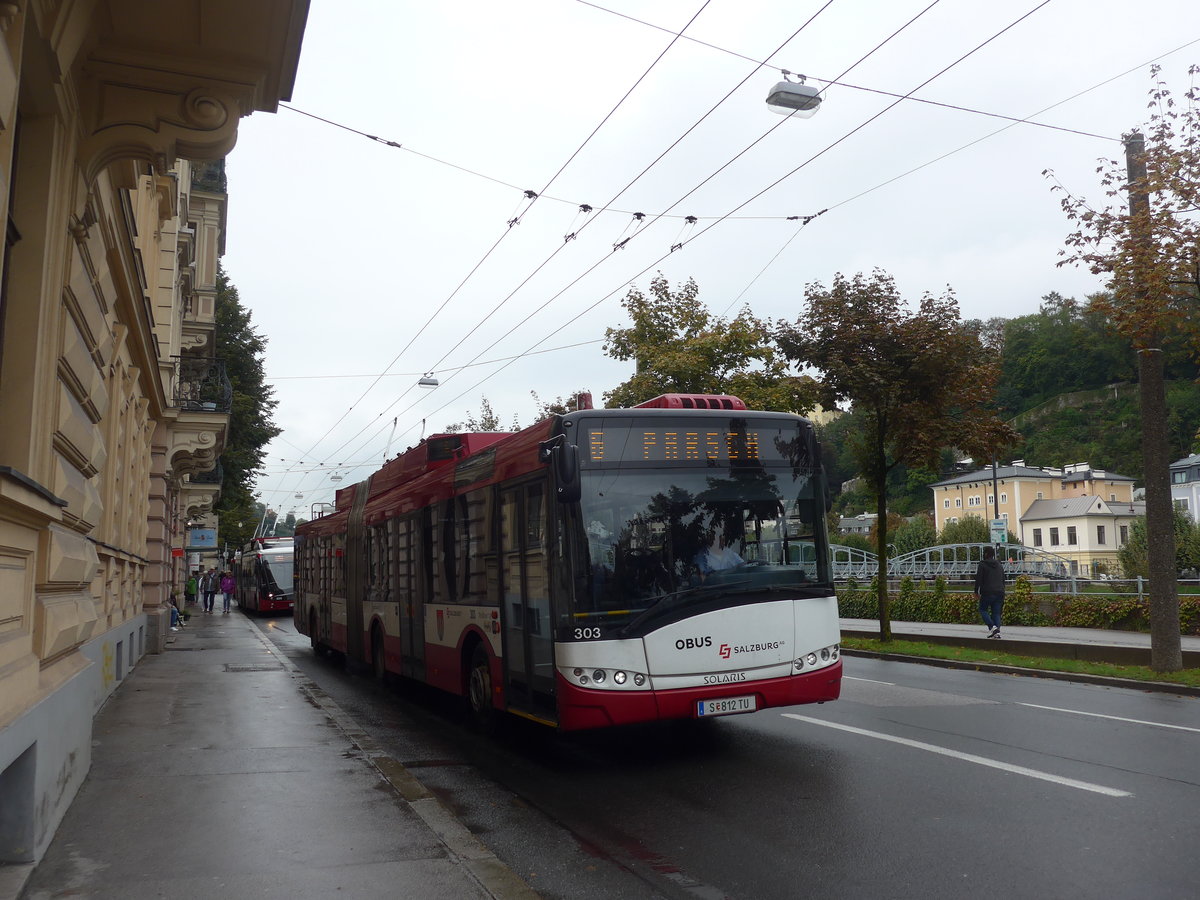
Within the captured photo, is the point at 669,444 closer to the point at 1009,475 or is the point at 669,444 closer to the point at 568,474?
the point at 568,474

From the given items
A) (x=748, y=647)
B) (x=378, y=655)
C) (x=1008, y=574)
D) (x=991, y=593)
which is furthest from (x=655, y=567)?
(x=1008, y=574)

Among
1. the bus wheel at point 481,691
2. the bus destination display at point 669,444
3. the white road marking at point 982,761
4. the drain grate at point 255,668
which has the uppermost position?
the bus destination display at point 669,444

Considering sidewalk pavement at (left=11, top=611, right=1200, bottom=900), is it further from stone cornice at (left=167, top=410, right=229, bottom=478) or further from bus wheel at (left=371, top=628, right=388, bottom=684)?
stone cornice at (left=167, top=410, right=229, bottom=478)

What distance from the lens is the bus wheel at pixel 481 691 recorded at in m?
10.3

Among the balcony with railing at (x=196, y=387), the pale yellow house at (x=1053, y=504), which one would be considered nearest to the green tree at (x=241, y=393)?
the balcony with railing at (x=196, y=387)

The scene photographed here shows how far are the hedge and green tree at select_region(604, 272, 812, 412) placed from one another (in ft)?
22.3

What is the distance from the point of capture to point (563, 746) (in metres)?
9.82

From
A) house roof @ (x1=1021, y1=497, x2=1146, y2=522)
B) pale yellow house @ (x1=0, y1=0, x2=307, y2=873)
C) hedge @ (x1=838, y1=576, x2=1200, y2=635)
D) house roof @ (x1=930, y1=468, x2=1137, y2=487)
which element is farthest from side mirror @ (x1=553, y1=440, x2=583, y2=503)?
house roof @ (x1=930, y1=468, x2=1137, y2=487)

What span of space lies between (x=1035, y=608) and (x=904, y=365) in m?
8.56

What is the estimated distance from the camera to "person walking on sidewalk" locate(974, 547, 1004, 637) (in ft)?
67.9

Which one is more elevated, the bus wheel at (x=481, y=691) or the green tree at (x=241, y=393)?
the green tree at (x=241, y=393)

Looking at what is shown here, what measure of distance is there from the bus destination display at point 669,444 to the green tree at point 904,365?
34.1 feet

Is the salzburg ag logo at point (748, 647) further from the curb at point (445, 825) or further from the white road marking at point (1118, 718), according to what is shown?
the white road marking at point (1118, 718)

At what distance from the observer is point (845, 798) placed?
23.5 feet
